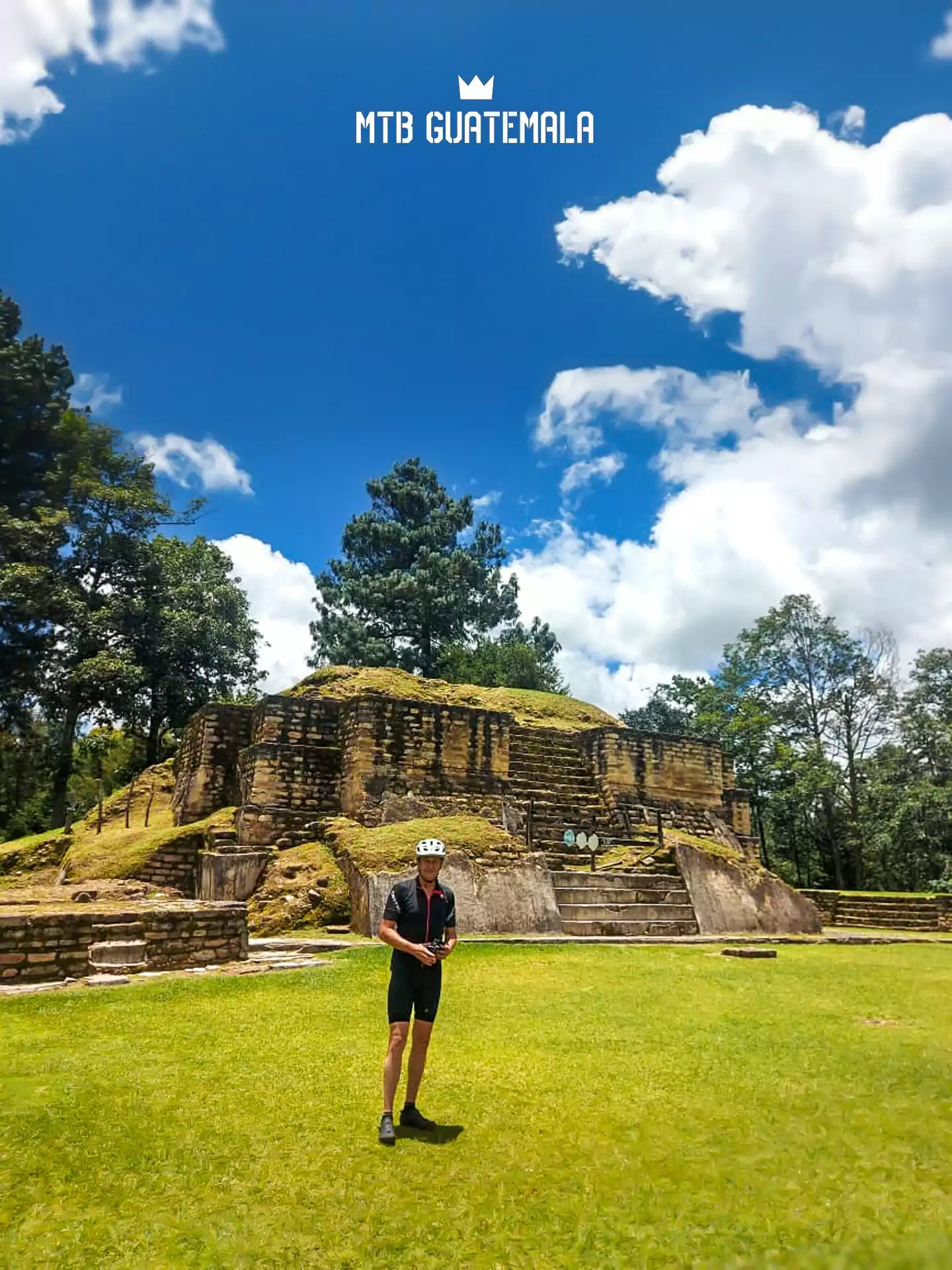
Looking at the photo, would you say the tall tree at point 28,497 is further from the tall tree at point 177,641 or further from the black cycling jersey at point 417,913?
the black cycling jersey at point 417,913

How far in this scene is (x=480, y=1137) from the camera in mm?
3133

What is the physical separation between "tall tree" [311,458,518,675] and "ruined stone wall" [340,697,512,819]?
1744 centimetres

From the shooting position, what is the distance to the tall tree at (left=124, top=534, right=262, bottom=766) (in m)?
26.3

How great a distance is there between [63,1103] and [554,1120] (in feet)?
7.14

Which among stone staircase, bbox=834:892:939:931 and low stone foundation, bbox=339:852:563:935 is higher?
low stone foundation, bbox=339:852:563:935

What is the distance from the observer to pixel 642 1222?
242 cm

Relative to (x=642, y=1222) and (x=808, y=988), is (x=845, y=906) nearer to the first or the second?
(x=808, y=988)

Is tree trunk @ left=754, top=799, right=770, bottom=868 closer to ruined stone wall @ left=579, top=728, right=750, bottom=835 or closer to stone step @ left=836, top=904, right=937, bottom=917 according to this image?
stone step @ left=836, top=904, right=937, bottom=917

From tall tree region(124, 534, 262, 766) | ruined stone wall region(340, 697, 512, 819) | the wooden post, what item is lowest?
the wooden post

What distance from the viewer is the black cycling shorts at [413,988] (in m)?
3.36

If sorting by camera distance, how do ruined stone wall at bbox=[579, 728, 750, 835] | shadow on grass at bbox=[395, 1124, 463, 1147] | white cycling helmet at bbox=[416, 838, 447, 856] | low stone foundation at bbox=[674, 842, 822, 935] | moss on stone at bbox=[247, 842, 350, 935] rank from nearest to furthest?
shadow on grass at bbox=[395, 1124, 463, 1147] < white cycling helmet at bbox=[416, 838, 447, 856] < moss on stone at bbox=[247, 842, 350, 935] < low stone foundation at bbox=[674, 842, 822, 935] < ruined stone wall at bbox=[579, 728, 750, 835]

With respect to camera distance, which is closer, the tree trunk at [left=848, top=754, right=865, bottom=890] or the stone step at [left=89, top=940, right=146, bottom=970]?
the stone step at [left=89, top=940, right=146, bottom=970]

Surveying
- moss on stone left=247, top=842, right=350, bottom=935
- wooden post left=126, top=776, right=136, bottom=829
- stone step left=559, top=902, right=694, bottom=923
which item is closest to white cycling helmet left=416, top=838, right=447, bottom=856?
moss on stone left=247, top=842, right=350, bottom=935

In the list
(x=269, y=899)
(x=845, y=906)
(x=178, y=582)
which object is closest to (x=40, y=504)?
(x=178, y=582)
